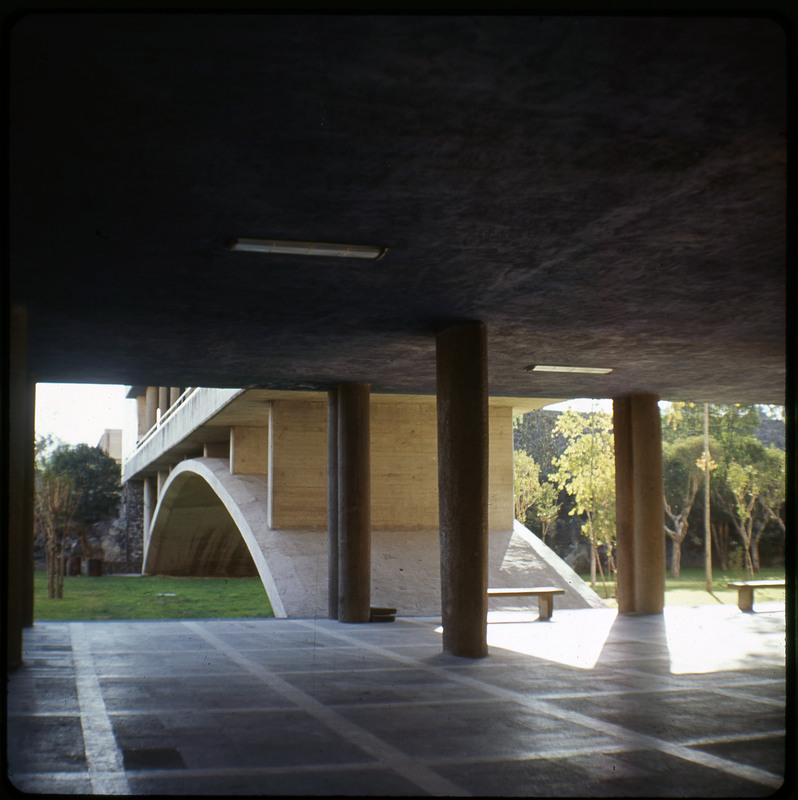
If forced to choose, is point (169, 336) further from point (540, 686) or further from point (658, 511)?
point (658, 511)

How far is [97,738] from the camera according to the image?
305 inches

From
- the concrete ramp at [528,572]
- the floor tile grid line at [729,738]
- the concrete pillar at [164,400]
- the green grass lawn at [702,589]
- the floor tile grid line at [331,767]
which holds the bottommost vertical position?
the green grass lawn at [702,589]

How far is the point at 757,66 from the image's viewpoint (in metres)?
5.79

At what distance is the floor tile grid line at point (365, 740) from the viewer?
20.9 ft

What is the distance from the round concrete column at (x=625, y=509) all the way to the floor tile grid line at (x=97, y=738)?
11.9m

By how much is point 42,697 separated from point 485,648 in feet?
19.6

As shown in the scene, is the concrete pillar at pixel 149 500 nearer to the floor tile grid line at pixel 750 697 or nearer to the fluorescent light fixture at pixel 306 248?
the fluorescent light fixture at pixel 306 248

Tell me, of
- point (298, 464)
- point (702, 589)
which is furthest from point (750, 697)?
point (702, 589)

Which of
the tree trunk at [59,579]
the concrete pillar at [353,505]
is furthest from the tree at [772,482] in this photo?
the tree trunk at [59,579]

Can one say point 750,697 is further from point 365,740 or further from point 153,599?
point 153,599

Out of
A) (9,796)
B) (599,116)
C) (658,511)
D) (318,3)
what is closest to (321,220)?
(599,116)

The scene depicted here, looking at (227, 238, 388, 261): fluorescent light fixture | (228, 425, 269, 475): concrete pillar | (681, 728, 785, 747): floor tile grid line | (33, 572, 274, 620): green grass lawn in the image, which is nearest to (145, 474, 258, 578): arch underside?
(33, 572, 274, 620): green grass lawn

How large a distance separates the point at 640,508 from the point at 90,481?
48.4 meters

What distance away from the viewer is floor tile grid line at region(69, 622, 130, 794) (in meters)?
6.32
